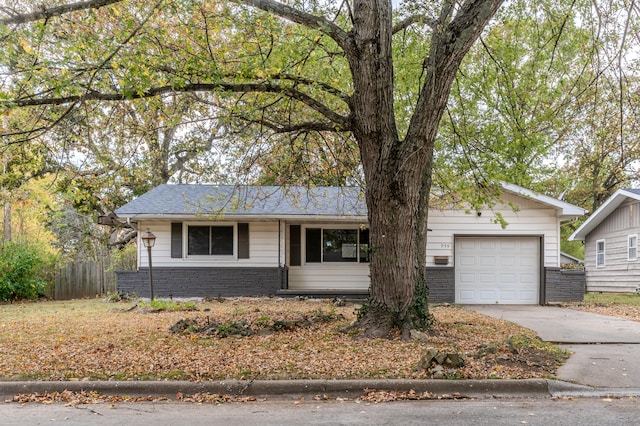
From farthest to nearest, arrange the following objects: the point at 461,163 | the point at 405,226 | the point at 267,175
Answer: the point at 267,175 → the point at 461,163 → the point at 405,226

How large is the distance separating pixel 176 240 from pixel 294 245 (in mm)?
3761

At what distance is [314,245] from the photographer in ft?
55.4

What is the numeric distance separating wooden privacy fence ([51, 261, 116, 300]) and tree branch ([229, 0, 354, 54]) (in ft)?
47.8

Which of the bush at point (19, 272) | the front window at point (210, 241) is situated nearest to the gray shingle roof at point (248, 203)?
the front window at point (210, 241)

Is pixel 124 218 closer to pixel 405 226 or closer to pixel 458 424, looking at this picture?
pixel 405 226

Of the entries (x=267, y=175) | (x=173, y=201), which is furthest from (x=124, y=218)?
(x=267, y=175)

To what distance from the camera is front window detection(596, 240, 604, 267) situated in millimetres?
22812

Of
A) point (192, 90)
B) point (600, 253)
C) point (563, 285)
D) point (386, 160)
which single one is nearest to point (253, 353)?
point (386, 160)

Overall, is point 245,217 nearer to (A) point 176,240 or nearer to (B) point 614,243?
(A) point 176,240

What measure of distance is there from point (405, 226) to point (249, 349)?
2.83m

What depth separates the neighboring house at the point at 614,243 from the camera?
19750 mm

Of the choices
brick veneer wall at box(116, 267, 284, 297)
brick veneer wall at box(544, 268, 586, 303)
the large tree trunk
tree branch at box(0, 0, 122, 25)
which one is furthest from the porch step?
tree branch at box(0, 0, 122, 25)

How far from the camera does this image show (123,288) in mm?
16141

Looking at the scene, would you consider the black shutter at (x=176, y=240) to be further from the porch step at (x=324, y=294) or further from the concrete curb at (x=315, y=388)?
the concrete curb at (x=315, y=388)
